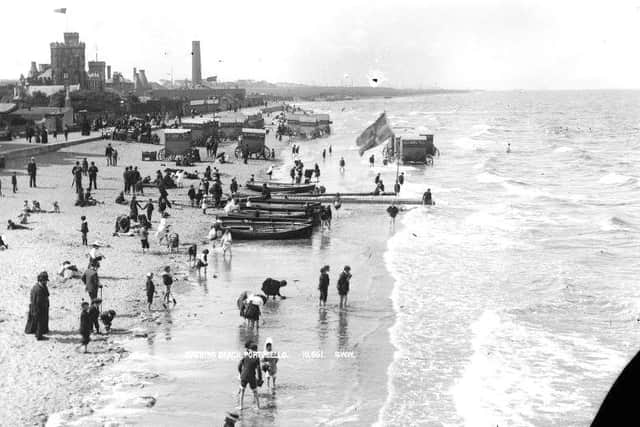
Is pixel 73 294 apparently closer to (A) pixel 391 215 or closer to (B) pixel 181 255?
(B) pixel 181 255

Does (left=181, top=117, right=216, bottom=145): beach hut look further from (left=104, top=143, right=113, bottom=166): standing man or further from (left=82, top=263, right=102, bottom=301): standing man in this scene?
(left=82, top=263, right=102, bottom=301): standing man

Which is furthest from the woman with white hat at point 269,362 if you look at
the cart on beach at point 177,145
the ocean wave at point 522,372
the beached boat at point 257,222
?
the cart on beach at point 177,145

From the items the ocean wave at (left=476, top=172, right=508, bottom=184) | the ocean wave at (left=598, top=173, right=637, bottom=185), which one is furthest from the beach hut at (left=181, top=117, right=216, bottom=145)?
the ocean wave at (left=598, top=173, right=637, bottom=185)

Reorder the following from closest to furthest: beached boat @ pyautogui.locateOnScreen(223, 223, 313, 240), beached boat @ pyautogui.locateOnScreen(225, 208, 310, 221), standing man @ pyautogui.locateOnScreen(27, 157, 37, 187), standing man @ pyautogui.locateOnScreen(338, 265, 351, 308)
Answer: standing man @ pyautogui.locateOnScreen(338, 265, 351, 308) < beached boat @ pyautogui.locateOnScreen(223, 223, 313, 240) < beached boat @ pyautogui.locateOnScreen(225, 208, 310, 221) < standing man @ pyautogui.locateOnScreen(27, 157, 37, 187)

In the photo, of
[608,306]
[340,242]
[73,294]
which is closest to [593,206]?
[340,242]

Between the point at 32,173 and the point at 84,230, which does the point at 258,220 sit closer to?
the point at 84,230
